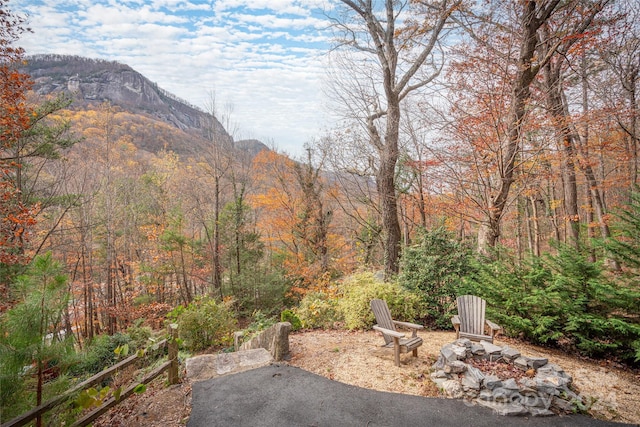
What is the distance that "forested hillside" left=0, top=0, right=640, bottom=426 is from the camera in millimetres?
4695

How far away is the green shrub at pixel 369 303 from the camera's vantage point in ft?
21.2

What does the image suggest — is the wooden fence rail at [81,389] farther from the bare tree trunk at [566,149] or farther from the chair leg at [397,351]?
the bare tree trunk at [566,149]

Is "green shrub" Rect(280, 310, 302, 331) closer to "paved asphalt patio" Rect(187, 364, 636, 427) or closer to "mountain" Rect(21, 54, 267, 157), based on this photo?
"paved asphalt patio" Rect(187, 364, 636, 427)

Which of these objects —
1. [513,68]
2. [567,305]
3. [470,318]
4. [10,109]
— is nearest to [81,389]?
[470,318]

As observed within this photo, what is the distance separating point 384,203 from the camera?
9.04 meters

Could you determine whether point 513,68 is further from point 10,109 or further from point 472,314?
point 10,109

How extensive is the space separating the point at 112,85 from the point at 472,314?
90255mm

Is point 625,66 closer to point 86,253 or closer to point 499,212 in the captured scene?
point 499,212

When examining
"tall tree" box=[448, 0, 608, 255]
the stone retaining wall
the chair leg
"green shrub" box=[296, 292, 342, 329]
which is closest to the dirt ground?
the chair leg

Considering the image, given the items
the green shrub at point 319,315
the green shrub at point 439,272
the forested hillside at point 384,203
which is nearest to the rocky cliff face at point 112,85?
the forested hillside at point 384,203

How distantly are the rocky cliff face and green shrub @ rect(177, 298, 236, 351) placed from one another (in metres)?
53.4

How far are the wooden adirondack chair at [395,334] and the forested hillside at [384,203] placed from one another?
1375 mm

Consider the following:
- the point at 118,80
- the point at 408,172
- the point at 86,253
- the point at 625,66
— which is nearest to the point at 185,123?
the point at 118,80

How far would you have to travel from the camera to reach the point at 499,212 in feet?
21.1
